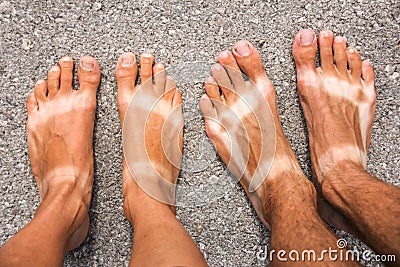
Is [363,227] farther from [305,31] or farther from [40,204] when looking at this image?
[40,204]

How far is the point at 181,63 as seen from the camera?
185cm

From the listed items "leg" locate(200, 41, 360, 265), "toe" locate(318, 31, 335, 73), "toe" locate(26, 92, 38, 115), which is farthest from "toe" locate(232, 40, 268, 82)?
"toe" locate(26, 92, 38, 115)

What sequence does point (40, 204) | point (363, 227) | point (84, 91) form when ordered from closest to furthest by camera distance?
point (363, 227), point (40, 204), point (84, 91)

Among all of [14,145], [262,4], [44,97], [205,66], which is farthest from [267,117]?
[14,145]

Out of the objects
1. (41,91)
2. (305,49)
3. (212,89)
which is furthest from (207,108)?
(41,91)

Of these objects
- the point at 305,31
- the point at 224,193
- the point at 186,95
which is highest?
the point at 305,31

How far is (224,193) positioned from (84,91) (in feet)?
2.29

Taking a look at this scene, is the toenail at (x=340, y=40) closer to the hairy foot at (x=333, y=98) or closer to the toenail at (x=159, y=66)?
the hairy foot at (x=333, y=98)

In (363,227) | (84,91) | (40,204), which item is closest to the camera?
(363,227)

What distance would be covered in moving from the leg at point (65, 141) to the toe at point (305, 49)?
81 cm

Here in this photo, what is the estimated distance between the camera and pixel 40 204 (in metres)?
1.68

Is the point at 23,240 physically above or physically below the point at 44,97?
below

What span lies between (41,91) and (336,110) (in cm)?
119

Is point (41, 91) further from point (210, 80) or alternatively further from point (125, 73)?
point (210, 80)
